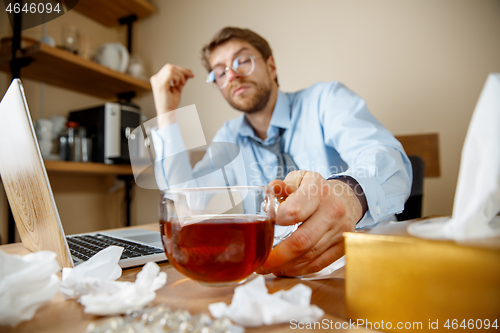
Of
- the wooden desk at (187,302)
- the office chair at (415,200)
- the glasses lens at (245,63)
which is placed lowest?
the office chair at (415,200)

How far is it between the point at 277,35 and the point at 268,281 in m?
1.76

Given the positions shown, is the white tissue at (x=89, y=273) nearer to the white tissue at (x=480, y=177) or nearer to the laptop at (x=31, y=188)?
the laptop at (x=31, y=188)

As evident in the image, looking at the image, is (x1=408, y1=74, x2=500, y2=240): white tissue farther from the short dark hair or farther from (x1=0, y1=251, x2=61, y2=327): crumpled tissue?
the short dark hair

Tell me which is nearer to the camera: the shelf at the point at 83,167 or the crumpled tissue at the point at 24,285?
the crumpled tissue at the point at 24,285

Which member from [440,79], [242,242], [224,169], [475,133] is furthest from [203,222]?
[440,79]

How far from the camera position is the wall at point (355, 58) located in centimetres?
139

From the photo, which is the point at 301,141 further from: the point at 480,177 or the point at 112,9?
the point at 112,9

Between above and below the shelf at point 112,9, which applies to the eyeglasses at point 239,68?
below

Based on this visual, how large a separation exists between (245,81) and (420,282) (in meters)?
1.24

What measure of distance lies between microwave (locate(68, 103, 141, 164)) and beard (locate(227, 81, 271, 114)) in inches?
32.8

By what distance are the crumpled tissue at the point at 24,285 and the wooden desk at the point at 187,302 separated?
0.01 m

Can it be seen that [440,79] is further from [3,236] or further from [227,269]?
[3,236]

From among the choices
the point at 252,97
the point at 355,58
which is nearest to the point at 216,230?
the point at 252,97

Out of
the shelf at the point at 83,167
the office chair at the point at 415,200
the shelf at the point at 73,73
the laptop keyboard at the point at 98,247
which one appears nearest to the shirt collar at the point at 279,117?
the office chair at the point at 415,200
